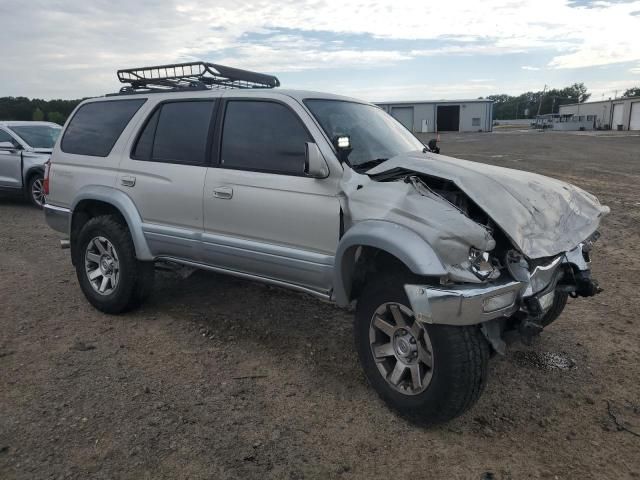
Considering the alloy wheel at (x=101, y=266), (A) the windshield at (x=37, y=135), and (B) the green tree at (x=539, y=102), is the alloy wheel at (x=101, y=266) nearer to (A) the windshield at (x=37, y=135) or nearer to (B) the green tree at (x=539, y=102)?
(A) the windshield at (x=37, y=135)

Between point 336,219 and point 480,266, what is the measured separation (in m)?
0.99

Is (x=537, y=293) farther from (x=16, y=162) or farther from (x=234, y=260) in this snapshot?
(x=16, y=162)

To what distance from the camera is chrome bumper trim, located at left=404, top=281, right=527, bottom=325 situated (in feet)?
9.11

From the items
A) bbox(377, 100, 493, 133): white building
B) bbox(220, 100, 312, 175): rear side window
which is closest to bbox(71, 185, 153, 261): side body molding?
bbox(220, 100, 312, 175): rear side window

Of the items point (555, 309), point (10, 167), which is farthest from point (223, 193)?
point (10, 167)

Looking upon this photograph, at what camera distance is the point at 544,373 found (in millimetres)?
3771

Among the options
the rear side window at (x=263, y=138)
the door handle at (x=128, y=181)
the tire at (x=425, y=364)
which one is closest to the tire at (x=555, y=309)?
the tire at (x=425, y=364)

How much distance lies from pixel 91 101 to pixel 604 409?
513 centimetres

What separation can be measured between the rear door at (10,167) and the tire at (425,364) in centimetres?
975

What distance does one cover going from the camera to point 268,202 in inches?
150

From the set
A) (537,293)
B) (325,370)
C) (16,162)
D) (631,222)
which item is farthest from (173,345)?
(16,162)

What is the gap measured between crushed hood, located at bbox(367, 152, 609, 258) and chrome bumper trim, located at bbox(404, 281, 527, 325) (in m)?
0.34

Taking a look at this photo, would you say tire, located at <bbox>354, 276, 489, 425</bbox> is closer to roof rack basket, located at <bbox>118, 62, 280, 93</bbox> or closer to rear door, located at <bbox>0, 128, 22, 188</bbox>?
roof rack basket, located at <bbox>118, 62, 280, 93</bbox>

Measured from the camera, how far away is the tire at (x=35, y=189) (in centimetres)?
1068
